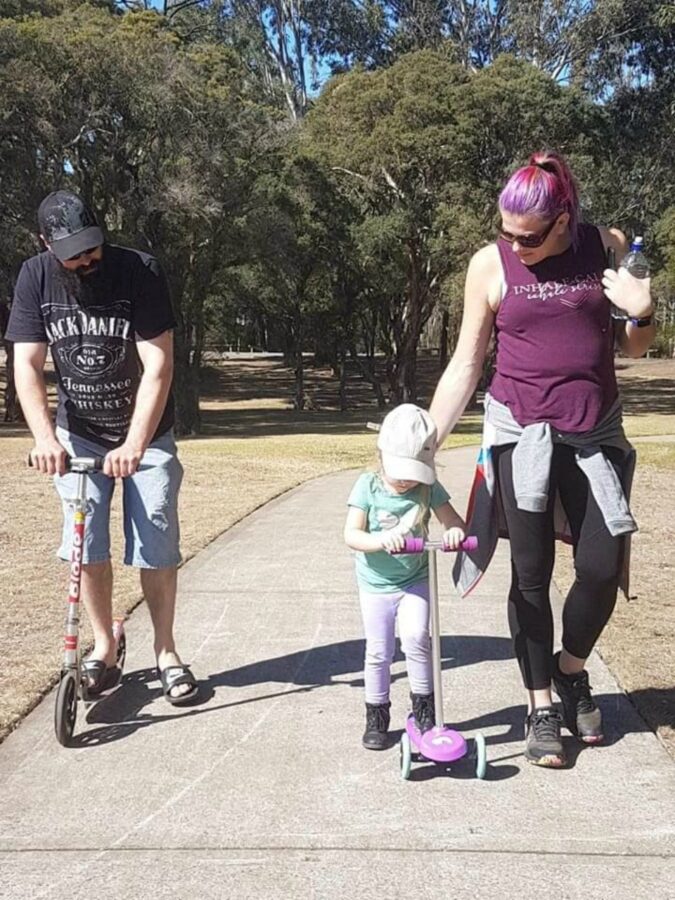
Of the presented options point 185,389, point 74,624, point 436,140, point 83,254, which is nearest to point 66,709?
point 74,624

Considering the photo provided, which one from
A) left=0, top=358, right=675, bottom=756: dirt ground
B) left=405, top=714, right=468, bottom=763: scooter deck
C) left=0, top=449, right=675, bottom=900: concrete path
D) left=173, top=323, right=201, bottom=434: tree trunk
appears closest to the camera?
left=0, top=449, right=675, bottom=900: concrete path

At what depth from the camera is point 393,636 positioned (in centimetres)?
371

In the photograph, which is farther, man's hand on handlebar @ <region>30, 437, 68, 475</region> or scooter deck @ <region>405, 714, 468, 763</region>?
man's hand on handlebar @ <region>30, 437, 68, 475</region>

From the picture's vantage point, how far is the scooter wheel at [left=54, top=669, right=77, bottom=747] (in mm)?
3621

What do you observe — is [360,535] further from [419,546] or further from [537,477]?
[537,477]

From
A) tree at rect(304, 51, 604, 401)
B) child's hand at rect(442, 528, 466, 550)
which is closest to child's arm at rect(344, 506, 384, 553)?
child's hand at rect(442, 528, 466, 550)

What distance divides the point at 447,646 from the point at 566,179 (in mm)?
2462

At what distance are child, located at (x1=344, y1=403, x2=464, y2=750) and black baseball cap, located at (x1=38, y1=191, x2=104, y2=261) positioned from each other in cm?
131

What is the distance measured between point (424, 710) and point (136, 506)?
1.41 m

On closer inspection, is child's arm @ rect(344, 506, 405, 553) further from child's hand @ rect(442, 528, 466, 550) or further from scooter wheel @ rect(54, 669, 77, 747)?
scooter wheel @ rect(54, 669, 77, 747)

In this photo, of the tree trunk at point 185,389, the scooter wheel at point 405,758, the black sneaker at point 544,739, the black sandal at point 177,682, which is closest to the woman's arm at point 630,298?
the black sneaker at point 544,739

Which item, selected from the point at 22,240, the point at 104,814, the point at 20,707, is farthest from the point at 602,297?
the point at 22,240

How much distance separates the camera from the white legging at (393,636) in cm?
365

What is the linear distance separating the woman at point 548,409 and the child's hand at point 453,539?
0.22 meters
